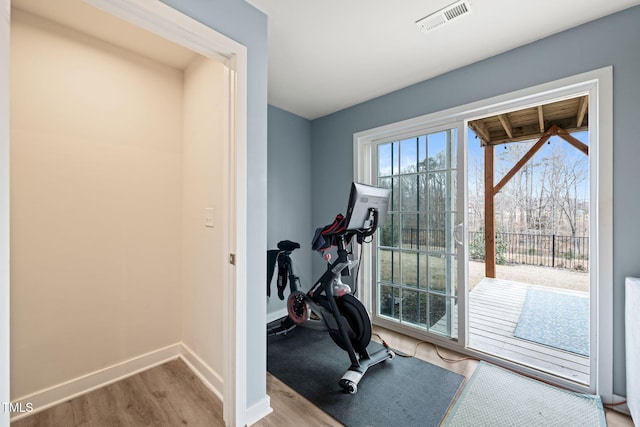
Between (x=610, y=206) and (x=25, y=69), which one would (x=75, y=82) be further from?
(x=610, y=206)

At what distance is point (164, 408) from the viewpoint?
1677 mm

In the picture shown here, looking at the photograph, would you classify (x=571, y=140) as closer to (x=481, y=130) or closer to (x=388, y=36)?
(x=481, y=130)

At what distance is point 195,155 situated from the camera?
6.87 feet

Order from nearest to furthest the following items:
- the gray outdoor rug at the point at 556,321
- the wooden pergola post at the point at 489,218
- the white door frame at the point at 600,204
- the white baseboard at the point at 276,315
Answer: the white door frame at the point at 600,204 < the gray outdoor rug at the point at 556,321 < the white baseboard at the point at 276,315 < the wooden pergola post at the point at 489,218

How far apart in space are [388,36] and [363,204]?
3.90ft

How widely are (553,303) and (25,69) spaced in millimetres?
5745

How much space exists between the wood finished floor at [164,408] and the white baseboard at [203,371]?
0.11 feet

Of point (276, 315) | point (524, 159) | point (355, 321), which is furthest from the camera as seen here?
point (524, 159)

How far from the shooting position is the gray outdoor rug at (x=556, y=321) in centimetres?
267

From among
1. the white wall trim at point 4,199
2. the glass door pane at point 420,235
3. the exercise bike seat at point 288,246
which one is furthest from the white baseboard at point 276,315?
the white wall trim at point 4,199

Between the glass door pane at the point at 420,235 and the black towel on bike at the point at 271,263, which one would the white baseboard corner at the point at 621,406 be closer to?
the glass door pane at the point at 420,235

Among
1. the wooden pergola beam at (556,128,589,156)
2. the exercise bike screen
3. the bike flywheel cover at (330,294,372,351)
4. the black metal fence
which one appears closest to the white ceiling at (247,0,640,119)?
the exercise bike screen

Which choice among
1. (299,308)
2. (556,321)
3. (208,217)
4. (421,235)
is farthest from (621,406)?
(208,217)

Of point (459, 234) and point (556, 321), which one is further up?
point (459, 234)
